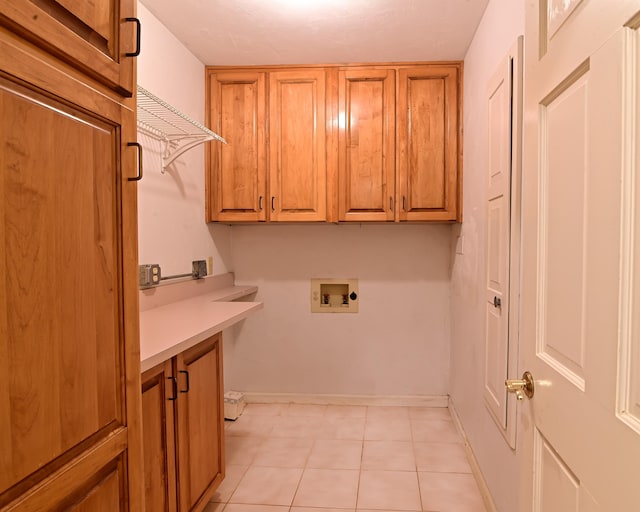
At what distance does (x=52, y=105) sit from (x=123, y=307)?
0.42 m

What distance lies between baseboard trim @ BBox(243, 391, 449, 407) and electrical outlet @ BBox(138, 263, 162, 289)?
154cm

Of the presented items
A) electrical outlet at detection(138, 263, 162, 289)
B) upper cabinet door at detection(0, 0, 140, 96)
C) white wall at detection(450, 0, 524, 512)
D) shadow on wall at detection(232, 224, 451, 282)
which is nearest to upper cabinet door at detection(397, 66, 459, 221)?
white wall at detection(450, 0, 524, 512)

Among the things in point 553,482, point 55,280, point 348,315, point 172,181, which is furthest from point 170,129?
point 553,482

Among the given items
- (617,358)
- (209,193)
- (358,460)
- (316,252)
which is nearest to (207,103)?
(209,193)

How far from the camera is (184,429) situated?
156 centimetres

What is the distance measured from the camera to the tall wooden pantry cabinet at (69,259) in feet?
2.04

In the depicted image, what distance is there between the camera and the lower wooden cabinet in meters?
1.35

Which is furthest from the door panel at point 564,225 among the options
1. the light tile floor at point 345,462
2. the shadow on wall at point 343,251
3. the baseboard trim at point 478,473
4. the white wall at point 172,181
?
the shadow on wall at point 343,251

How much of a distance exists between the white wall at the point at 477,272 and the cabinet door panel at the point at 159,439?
1.23m

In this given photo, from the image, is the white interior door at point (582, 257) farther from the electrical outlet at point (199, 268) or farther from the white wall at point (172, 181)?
the electrical outlet at point (199, 268)

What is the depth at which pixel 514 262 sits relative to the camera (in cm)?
155

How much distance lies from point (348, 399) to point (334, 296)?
2.59ft

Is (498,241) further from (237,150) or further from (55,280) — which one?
(237,150)

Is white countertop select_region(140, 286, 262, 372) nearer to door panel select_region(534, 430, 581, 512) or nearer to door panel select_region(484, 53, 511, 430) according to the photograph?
door panel select_region(534, 430, 581, 512)
